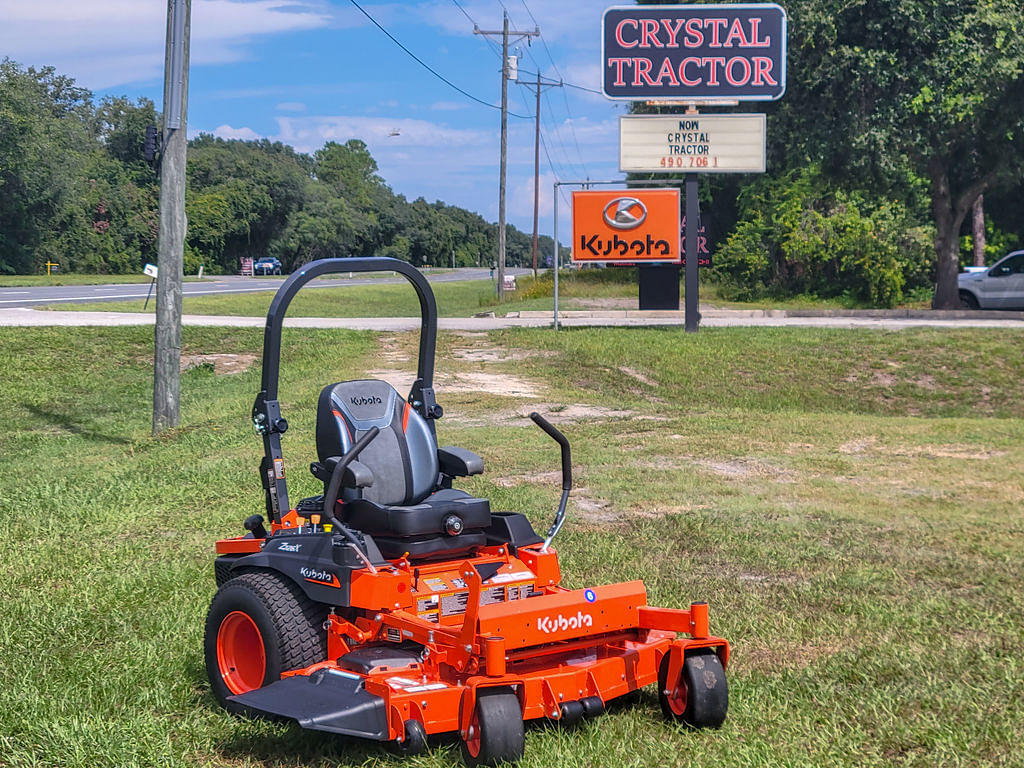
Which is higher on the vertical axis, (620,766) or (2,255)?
(2,255)

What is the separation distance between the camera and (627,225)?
2352 cm

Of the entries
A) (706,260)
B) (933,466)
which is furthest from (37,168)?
(933,466)

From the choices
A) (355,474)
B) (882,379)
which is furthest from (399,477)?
(882,379)

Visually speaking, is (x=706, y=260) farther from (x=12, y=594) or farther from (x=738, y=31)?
(x=12, y=594)

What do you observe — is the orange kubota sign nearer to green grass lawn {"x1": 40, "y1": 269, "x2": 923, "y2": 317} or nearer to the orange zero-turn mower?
green grass lawn {"x1": 40, "y1": 269, "x2": 923, "y2": 317}

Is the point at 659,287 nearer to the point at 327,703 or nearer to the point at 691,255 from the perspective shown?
the point at 691,255

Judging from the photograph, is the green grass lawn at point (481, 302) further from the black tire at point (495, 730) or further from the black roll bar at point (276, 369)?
the black tire at point (495, 730)

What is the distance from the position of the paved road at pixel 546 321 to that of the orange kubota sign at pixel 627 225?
2.08 meters

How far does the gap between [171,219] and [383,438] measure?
31.2ft

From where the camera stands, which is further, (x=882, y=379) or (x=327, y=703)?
(x=882, y=379)

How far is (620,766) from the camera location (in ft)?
13.6

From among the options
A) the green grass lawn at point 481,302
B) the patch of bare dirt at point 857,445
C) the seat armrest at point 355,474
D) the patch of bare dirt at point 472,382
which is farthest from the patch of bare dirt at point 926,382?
the seat armrest at point 355,474

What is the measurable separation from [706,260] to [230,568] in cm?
3203

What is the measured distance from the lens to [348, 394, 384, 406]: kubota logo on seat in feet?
16.8
